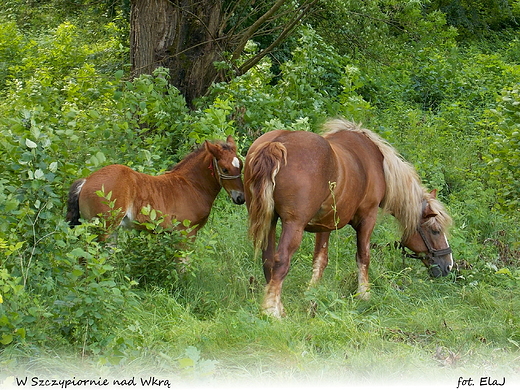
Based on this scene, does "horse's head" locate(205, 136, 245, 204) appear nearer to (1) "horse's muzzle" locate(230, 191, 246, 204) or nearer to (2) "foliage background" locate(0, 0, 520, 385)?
(1) "horse's muzzle" locate(230, 191, 246, 204)

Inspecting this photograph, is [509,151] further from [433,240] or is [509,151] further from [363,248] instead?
[363,248]

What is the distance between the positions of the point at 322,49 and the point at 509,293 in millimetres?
5762

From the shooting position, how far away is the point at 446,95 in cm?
1396

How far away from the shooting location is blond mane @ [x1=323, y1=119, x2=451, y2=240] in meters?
6.87

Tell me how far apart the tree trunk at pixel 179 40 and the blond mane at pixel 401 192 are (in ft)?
11.4

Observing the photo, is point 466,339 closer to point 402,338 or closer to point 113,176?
point 402,338

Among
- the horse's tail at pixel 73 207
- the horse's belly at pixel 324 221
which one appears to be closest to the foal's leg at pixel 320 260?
the horse's belly at pixel 324 221

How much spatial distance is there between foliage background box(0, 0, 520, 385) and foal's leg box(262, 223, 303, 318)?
7.7 inches

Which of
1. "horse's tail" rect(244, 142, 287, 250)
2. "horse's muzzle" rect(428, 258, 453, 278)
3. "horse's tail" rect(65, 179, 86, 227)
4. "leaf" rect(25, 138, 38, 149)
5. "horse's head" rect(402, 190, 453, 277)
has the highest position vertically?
"leaf" rect(25, 138, 38, 149)

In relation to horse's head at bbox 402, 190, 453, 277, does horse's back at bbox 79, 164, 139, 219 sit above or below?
above

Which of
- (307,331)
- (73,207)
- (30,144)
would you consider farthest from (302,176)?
(30,144)

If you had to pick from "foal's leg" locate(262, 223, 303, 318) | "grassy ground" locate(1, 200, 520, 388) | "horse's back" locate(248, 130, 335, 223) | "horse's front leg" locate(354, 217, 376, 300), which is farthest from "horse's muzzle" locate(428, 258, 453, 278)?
"foal's leg" locate(262, 223, 303, 318)

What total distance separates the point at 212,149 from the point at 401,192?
194 cm

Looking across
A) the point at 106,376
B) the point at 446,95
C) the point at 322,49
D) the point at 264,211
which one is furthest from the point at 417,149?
the point at 106,376
